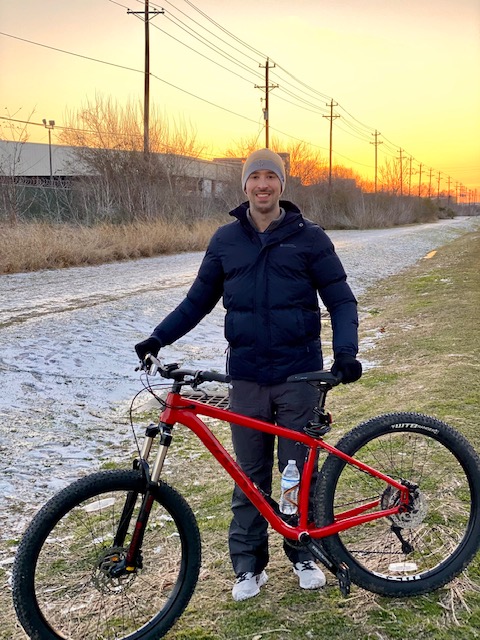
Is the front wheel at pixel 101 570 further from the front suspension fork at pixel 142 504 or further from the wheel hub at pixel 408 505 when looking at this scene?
the wheel hub at pixel 408 505

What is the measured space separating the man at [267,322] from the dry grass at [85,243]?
13156 millimetres

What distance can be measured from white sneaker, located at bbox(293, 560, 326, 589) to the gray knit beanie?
5.83ft

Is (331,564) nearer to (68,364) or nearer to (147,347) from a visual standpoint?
(147,347)

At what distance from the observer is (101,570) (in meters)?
2.73

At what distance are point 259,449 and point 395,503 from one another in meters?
0.66

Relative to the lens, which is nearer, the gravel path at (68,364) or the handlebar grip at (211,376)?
the handlebar grip at (211,376)

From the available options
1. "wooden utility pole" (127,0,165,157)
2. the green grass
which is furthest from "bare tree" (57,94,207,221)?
the green grass

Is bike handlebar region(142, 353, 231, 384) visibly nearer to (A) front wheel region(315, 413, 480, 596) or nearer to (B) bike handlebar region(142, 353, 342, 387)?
(B) bike handlebar region(142, 353, 342, 387)

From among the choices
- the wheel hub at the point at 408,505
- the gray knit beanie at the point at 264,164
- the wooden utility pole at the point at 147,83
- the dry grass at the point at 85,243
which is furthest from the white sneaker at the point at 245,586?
the wooden utility pole at the point at 147,83

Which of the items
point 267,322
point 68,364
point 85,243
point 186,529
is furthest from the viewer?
point 85,243

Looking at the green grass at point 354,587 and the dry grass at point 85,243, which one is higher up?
the dry grass at point 85,243

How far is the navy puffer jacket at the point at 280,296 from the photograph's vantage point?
299cm

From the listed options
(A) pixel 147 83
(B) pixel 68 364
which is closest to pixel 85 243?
(B) pixel 68 364

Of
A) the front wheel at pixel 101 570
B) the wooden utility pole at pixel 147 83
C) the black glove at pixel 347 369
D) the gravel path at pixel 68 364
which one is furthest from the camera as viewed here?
the wooden utility pole at pixel 147 83
